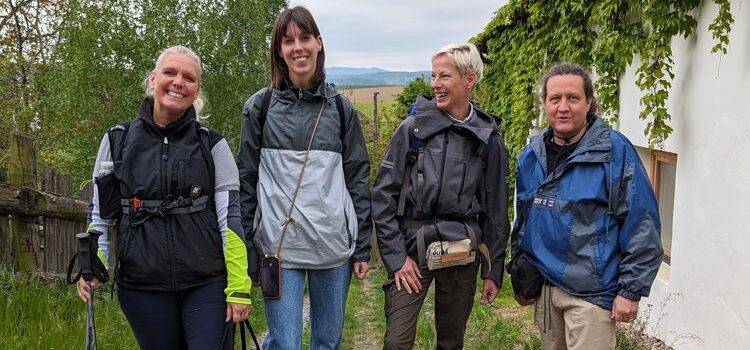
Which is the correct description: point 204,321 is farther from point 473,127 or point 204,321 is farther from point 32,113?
point 32,113

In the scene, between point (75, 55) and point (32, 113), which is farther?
point (32, 113)

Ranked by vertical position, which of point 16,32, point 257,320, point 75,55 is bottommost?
point 257,320

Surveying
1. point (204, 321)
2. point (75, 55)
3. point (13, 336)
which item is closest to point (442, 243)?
point (204, 321)

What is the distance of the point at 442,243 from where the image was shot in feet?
9.47

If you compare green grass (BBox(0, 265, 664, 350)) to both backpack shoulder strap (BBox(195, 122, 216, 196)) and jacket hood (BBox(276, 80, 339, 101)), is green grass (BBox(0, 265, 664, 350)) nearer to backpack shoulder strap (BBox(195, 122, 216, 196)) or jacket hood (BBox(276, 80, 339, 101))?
backpack shoulder strap (BBox(195, 122, 216, 196))

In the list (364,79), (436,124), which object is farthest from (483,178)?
(364,79)

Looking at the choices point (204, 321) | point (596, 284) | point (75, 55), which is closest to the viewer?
point (204, 321)

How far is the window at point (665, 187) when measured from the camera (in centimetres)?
508

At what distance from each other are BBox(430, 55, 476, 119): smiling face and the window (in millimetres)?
2834

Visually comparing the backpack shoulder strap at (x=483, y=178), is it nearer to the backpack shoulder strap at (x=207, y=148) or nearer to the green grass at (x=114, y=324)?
the backpack shoulder strap at (x=207, y=148)

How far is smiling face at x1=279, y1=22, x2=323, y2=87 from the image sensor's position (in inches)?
108

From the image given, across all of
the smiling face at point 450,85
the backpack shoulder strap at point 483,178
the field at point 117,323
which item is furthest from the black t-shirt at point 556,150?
→ the field at point 117,323

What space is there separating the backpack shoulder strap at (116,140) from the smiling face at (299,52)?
793 mm

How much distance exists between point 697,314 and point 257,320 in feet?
11.4
